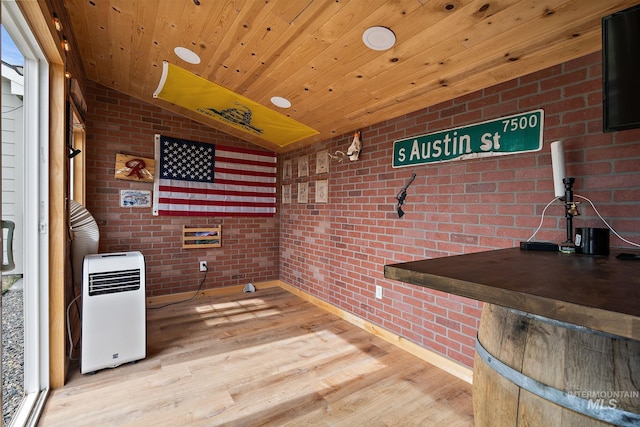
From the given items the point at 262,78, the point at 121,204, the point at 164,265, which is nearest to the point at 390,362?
the point at 262,78

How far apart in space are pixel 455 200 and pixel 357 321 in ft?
5.17

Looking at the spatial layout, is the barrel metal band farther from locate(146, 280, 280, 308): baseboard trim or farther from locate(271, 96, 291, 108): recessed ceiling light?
locate(146, 280, 280, 308): baseboard trim

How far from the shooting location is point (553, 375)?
0.74 m

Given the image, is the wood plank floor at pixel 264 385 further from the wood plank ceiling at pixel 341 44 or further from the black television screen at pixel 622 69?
the wood plank ceiling at pixel 341 44

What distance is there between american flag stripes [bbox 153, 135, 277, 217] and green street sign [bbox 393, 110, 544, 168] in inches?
87.7

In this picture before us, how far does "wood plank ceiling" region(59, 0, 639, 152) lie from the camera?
1.42 meters

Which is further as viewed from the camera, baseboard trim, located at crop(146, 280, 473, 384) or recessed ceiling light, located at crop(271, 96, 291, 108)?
recessed ceiling light, located at crop(271, 96, 291, 108)

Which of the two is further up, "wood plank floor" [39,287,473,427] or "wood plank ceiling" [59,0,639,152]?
"wood plank ceiling" [59,0,639,152]

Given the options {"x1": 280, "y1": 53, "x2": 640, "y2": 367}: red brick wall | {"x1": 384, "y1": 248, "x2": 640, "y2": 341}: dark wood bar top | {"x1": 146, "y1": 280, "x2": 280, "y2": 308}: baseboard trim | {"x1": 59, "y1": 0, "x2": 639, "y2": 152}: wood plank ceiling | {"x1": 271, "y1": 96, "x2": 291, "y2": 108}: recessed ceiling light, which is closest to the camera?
{"x1": 384, "y1": 248, "x2": 640, "y2": 341}: dark wood bar top

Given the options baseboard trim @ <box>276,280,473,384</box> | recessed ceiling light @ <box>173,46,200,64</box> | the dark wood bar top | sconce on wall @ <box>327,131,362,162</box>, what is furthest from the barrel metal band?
recessed ceiling light @ <box>173,46,200,64</box>

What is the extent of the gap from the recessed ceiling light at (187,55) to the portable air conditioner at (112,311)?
1636 millimetres

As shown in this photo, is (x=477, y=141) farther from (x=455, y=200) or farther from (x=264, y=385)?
(x=264, y=385)

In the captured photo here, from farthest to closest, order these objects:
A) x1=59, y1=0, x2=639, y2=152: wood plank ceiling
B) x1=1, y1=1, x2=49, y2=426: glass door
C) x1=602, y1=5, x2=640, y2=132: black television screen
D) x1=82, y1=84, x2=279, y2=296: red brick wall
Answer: x1=82, y1=84, x2=279, y2=296: red brick wall, x1=1, y1=1, x2=49, y2=426: glass door, x1=59, y1=0, x2=639, y2=152: wood plank ceiling, x1=602, y1=5, x2=640, y2=132: black television screen

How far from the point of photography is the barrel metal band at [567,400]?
63 centimetres
